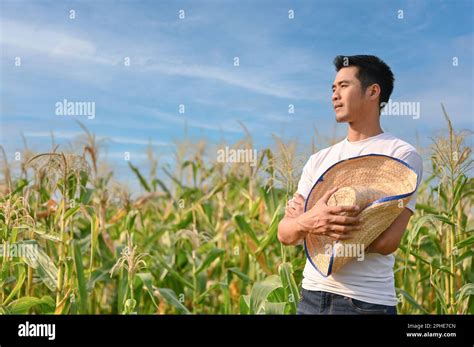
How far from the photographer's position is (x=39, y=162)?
358 centimetres

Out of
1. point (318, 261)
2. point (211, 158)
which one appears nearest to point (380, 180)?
point (318, 261)

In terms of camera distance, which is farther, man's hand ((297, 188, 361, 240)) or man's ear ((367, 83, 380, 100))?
man's ear ((367, 83, 380, 100))

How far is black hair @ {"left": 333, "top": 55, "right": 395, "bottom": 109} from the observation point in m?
2.73

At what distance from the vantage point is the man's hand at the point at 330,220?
2.48 m

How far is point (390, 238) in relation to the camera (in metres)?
2.49

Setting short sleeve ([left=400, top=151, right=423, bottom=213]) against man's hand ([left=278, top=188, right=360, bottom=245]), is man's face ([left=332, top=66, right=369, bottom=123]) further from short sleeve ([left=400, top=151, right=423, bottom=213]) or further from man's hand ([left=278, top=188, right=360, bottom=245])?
man's hand ([left=278, top=188, right=360, bottom=245])

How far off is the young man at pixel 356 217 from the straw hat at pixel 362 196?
0.03 metres

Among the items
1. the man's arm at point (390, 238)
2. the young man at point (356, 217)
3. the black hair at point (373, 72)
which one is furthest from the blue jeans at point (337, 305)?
the black hair at point (373, 72)
